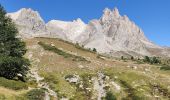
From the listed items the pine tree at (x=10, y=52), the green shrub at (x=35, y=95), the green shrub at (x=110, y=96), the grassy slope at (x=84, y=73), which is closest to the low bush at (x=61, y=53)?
the grassy slope at (x=84, y=73)

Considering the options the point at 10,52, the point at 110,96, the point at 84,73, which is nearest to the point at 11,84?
the point at 10,52

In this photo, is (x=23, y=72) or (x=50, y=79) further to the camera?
(x=50, y=79)

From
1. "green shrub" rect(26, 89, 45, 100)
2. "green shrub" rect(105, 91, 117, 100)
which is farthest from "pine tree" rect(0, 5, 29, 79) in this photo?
"green shrub" rect(105, 91, 117, 100)

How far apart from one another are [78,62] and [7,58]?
124 ft

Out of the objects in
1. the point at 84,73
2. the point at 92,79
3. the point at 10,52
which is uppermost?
the point at 10,52

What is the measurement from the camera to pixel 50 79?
89.2m

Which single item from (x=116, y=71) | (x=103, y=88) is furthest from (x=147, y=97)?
(x=116, y=71)

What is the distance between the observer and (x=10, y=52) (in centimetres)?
8362

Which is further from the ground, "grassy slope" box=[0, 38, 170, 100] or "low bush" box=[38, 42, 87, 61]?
"low bush" box=[38, 42, 87, 61]

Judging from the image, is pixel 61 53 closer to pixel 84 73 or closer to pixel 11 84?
pixel 84 73

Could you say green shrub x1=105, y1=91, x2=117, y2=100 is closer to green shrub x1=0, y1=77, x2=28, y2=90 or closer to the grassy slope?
the grassy slope

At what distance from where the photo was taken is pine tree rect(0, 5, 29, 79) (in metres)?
73.5

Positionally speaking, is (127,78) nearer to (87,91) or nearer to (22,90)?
(87,91)

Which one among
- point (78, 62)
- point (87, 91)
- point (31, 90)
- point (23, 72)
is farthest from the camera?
point (78, 62)
